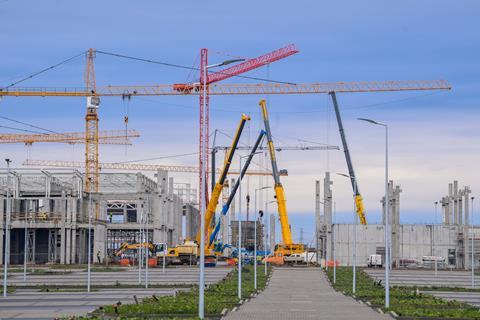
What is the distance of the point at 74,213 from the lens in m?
122

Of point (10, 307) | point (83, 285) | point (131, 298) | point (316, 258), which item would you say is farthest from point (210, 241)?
point (10, 307)

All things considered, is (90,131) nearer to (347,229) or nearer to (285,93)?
(285,93)

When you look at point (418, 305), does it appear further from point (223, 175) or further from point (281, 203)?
point (223, 175)

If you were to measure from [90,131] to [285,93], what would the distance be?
108 ft

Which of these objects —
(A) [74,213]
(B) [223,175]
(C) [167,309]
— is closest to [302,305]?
(C) [167,309]

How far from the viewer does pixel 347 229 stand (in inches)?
4488

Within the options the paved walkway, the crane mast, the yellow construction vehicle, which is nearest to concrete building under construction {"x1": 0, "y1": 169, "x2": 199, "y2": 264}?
the yellow construction vehicle

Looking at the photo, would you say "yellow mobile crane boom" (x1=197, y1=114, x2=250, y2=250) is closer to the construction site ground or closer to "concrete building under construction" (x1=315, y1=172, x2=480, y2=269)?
"concrete building under construction" (x1=315, y1=172, x2=480, y2=269)

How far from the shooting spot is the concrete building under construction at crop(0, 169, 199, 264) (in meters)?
121

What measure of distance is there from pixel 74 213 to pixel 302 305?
268 feet

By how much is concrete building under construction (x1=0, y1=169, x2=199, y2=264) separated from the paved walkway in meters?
46.6

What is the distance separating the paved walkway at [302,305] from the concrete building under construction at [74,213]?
4656cm

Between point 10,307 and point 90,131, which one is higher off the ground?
point 90,131

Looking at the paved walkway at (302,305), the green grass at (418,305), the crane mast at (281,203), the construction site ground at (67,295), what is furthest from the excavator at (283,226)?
the green grass at (418,305)
